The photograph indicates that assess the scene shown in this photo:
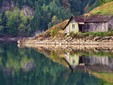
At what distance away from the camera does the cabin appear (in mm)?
104562

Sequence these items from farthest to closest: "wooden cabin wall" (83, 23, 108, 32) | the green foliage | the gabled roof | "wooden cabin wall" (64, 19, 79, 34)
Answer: the green foliage
"wooden cabin wall" (64, 19, 79, 34)
the gabled roof
"wooden cabin wall" (83, 23, 108, 32)

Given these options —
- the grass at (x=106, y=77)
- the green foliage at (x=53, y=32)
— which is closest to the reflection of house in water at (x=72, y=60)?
the grass at (x=106, y=77)

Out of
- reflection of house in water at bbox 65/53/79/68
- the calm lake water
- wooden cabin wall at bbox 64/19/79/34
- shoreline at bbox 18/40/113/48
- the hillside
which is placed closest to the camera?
the calm lake water

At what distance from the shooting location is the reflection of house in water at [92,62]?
55900 mm

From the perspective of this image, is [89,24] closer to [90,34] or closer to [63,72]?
[90,34]

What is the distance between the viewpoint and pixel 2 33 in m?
170

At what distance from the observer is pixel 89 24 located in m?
108

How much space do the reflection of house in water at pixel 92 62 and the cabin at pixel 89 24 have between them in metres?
37.0

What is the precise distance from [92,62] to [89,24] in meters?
46.7

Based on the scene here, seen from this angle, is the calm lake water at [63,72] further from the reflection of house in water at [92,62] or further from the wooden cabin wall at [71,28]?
the wooden cabin wall at [71,28]

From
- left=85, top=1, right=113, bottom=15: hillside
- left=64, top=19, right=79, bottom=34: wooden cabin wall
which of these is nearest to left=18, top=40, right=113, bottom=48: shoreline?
left=64, top=19, right=79, bottom=34: wooden cabin wall

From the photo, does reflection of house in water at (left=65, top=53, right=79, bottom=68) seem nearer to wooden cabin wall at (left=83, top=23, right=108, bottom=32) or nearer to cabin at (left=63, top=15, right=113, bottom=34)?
wooden cabin wall at (left=83, top=23, right=108, bottom=32)

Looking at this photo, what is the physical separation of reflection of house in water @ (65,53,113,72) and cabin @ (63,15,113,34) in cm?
3697

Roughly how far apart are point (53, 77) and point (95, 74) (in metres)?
4.83
